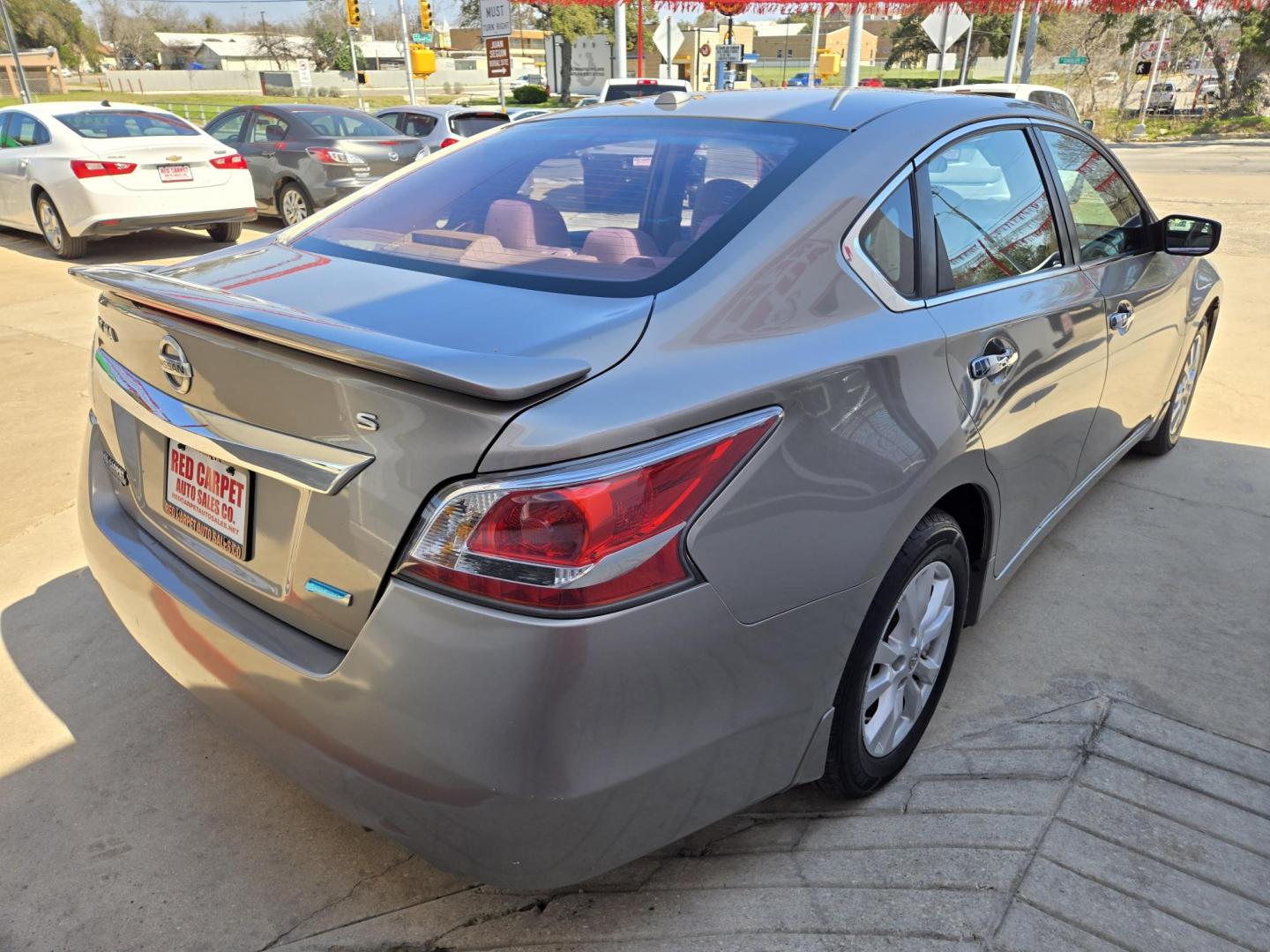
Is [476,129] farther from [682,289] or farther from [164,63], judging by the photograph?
[164,63]

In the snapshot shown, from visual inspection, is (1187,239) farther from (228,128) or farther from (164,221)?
(228,128)

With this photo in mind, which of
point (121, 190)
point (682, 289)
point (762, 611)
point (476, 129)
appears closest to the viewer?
point (762, 611)

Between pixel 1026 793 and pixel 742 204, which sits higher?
pixel 742 204

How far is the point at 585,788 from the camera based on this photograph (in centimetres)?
157

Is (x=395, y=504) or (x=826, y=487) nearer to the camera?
(x=395, y=504)

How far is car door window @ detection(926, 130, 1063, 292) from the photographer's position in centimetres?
239

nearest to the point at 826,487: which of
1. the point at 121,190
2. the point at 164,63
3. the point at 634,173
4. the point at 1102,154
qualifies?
the point at 634,173

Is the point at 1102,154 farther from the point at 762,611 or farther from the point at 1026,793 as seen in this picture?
the point at 762,611

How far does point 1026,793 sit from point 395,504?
70.8 inches

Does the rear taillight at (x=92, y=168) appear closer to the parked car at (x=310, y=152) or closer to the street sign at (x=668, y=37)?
the parked car at (x=310, y=152)

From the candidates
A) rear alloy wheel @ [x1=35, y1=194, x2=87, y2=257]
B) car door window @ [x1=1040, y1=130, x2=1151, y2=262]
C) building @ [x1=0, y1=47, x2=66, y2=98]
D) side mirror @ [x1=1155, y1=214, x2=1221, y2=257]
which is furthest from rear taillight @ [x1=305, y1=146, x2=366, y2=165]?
building @ [x1=0, y1=47, x2=66, y2=98]

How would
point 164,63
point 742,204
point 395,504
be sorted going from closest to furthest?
point 395,504 → point 742,204 → point 164,63

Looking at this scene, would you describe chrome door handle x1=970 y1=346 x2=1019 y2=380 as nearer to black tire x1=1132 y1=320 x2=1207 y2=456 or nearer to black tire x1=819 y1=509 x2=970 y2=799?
black tire x1=819 y1=509 x2=970 y2=799

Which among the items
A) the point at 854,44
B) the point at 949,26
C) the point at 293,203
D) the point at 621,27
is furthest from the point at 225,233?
the point at 854,44
